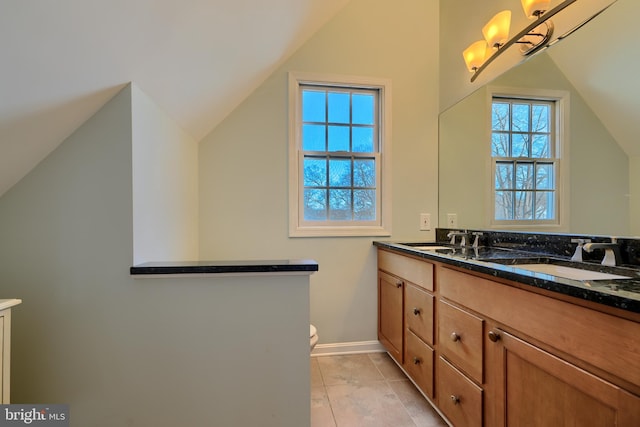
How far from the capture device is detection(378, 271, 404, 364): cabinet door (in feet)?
5.97

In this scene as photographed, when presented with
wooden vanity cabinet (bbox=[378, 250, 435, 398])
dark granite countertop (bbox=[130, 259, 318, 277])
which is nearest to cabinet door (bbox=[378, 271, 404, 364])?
wooden vanity cabinet (bbox=[378, 250, 435, 398])

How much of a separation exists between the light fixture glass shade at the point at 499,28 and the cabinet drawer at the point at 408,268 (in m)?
1.41

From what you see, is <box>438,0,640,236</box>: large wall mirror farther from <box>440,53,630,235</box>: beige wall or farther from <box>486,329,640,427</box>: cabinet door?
<box>486,329,640,427</box>: cabinet door

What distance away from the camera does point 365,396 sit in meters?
1.63

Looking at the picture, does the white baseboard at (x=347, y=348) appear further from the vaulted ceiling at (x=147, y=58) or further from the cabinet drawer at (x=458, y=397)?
the vaulted ceiling at (x=147, y=58)

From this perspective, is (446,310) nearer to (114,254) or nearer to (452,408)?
(452,408)

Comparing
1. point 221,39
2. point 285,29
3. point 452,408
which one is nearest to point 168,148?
point 221,39

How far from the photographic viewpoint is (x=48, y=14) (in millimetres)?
741

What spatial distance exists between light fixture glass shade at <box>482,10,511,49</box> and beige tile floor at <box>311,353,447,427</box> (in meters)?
2.14

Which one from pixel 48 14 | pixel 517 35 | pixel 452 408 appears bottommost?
pixel 452 408

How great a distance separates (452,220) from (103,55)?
2.19m

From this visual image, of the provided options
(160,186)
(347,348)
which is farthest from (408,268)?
(160,186)

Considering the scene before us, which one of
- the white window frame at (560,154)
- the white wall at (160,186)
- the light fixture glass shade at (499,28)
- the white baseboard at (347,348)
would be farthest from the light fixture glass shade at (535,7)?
the white baseboard at (347,348)

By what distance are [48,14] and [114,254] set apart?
77 centimetres
